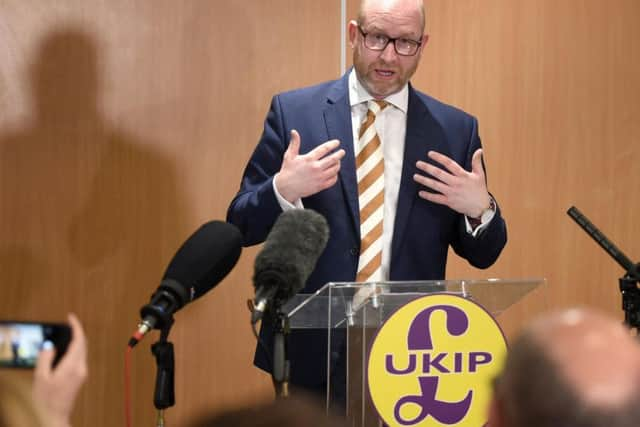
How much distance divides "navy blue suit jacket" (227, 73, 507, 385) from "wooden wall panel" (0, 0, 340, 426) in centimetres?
119

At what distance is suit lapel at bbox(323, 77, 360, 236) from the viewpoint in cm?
325

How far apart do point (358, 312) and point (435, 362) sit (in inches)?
8.3

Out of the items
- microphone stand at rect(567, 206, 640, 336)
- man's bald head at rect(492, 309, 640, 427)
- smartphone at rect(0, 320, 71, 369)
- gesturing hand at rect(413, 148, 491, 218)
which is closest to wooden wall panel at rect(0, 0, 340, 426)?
gesturing hand at rect(413, 148, 491, 218)

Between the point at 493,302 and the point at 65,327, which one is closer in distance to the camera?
the point at 65,327

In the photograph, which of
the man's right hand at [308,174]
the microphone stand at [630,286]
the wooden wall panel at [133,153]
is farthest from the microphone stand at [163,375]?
the wooden wall panel at [133,153]

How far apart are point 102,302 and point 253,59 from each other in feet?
3.92

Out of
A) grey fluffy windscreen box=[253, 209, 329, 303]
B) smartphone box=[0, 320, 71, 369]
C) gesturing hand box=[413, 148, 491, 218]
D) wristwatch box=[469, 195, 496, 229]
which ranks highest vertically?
gesturing hand box=[413, 148, 491, 218]

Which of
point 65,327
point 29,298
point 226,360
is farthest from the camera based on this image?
point 226,360

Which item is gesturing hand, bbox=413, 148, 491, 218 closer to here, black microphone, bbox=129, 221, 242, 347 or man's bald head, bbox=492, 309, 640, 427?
black microphone, bbox=129, 221, 242, 347

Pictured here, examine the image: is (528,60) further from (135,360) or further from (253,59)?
(135,360)

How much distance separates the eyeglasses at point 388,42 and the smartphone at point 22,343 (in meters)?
1.77

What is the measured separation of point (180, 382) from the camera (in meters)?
4.62

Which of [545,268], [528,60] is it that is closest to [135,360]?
[545,268]

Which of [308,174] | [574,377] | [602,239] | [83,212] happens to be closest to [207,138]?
[83,212]
